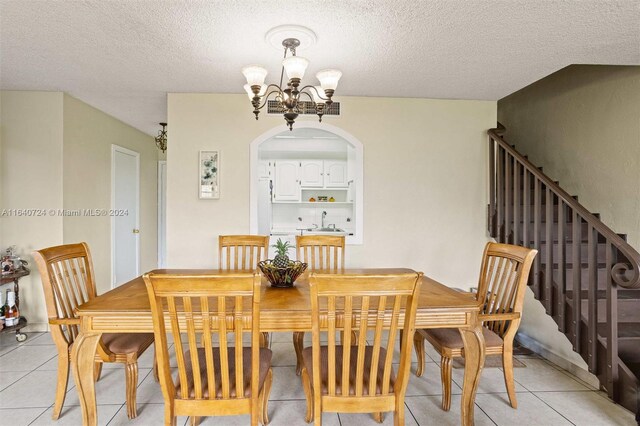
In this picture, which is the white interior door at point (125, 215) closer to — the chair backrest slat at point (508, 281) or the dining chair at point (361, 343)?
the dining chair at point (361, 343)

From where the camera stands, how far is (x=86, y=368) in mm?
1642

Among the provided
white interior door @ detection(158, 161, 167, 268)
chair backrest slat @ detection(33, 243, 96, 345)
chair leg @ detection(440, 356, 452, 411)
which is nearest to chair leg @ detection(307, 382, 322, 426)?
chair leg @ detection(440, 356, 452, 411)

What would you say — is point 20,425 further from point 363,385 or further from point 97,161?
point 97,161

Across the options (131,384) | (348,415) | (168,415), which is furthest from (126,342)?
(348,415)

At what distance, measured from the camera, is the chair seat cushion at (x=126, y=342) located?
1.86 meters

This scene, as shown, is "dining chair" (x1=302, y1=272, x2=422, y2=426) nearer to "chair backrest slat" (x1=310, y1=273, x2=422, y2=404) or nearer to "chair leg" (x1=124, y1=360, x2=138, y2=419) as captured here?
"chair backrest slat" (x1=310, y1=273, x2=422, y2=404)

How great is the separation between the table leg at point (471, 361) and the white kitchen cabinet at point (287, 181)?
15.1 feet

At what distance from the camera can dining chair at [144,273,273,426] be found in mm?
1283

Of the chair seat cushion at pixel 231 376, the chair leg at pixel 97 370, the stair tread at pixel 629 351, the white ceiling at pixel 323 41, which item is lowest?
the chair leg at pixel 97 370

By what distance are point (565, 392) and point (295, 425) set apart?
192 centimetres

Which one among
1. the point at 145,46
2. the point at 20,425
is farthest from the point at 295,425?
the point at 145,46

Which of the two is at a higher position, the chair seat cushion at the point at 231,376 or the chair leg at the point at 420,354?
the chair seat cushion at the point at 231,376

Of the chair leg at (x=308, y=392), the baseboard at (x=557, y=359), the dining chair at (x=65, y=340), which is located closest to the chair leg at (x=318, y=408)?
the chair leg at (x=308, y=392)

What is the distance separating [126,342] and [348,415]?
142 cm
